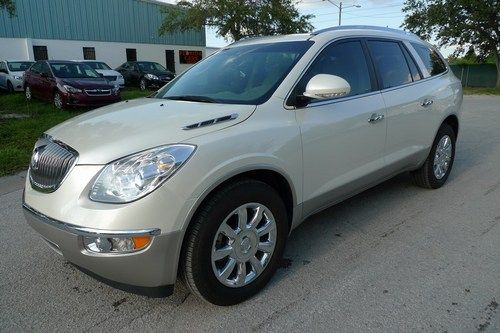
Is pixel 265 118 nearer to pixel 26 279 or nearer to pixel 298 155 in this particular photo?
pixel 298 155

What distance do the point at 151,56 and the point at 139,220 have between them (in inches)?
1313

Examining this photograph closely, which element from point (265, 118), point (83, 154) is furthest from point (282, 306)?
point (83, 154)

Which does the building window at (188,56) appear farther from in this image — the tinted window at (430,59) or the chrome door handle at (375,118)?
the chrome door handle at (375,118)

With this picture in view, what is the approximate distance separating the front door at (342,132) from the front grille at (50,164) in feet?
5.04

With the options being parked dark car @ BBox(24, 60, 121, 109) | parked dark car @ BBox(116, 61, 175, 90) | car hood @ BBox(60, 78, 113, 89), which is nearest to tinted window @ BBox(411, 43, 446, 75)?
parked dark car @ BBox(24, 60, 121, 109)

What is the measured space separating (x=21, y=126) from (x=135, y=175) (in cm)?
798

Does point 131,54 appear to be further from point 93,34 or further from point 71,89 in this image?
point 71,89

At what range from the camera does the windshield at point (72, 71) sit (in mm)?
12531

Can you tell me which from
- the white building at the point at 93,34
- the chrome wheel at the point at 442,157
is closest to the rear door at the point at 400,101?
the chrome wheel at the point at 442,157

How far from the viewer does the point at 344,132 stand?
3344mm

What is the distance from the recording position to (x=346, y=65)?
361 centimetres

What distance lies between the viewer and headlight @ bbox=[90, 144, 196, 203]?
2289 millimetres

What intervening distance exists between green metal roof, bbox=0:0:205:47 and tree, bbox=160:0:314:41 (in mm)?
3735

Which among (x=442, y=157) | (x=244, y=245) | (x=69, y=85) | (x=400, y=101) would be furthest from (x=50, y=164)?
(x=69, y=85)
